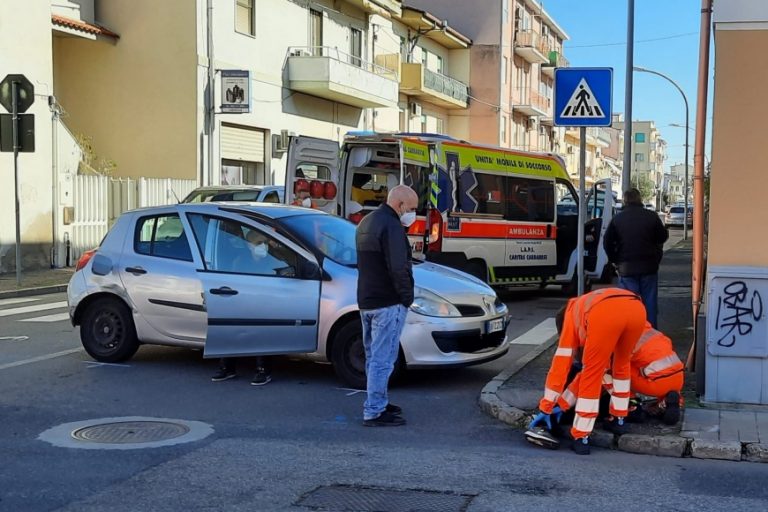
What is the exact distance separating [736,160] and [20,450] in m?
5.60

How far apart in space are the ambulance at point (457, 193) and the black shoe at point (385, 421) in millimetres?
5465

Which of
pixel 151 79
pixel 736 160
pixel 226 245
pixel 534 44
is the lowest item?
pixel 226 245

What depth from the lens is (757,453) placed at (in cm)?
571

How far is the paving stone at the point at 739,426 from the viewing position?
5.91 m

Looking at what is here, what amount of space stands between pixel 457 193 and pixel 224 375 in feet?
19.7

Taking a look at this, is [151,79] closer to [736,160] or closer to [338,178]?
[338,178]

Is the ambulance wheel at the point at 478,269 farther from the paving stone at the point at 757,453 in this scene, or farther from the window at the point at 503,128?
the window at the point at 503,128

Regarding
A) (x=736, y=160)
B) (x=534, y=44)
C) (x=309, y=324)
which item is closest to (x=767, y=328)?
(x=736, y=160)

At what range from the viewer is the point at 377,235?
21.1ft

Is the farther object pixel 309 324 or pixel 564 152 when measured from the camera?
pixel 564 152

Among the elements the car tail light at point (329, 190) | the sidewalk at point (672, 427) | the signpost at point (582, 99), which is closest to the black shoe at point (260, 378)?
the sidewalk at point (672, 427)

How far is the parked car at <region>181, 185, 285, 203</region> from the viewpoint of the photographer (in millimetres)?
15539

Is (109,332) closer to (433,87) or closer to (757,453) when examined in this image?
(757,453)

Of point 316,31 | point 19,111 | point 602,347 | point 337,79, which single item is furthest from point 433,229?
point 316,31
